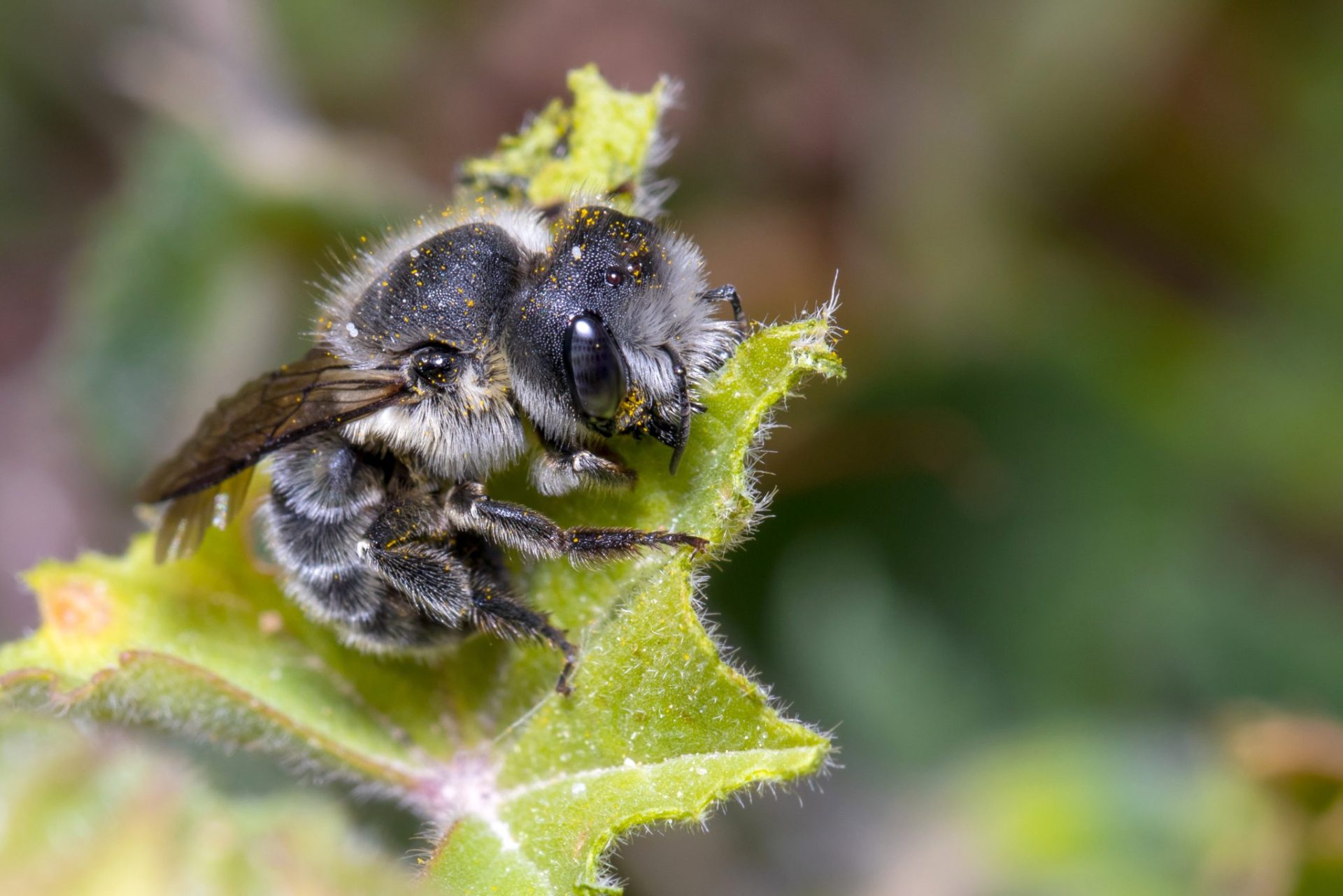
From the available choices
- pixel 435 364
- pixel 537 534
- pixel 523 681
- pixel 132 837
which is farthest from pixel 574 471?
pixel 132 837

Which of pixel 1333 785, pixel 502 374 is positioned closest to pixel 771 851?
pixel 1333 785

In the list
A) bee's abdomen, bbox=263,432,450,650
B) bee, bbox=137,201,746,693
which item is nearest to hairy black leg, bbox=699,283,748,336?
bee, bbox=137,201,746,693

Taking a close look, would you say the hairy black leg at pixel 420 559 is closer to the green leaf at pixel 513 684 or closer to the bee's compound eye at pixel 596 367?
the green leaf at pixel 513 684

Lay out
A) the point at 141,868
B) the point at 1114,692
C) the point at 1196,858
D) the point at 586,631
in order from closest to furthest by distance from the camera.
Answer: the point at 141,868 → the point at 586,631 → the point at 1196,858 → the point at 1114,692

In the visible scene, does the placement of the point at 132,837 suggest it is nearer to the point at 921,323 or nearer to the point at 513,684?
the point at 513,684

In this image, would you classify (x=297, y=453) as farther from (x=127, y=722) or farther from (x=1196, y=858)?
(x=1196, y=858)

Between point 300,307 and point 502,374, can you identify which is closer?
point 502,374

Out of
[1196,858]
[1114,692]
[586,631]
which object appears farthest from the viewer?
[1114,692]
